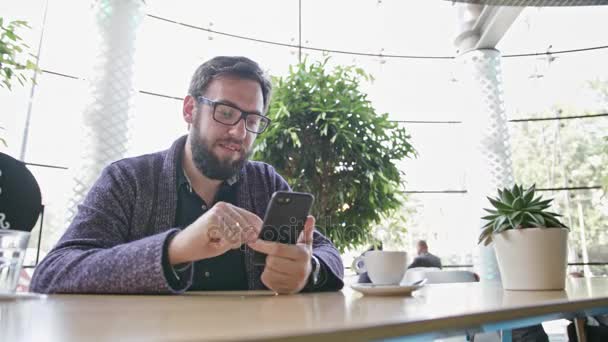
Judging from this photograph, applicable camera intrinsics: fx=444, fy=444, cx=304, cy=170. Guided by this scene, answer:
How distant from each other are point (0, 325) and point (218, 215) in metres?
0.47

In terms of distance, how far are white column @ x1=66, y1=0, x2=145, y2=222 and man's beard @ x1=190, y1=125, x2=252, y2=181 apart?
3.14m

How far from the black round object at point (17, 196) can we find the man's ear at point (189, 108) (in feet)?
1.87

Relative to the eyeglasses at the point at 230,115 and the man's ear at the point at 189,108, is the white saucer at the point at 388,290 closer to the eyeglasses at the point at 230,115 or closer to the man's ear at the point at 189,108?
the eyeglasses at the point at 230,115

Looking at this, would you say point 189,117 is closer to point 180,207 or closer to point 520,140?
point 180,207

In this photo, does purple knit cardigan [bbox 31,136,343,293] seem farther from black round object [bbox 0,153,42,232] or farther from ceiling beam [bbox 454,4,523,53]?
ceiling beam [bbox 454,4,523,53]

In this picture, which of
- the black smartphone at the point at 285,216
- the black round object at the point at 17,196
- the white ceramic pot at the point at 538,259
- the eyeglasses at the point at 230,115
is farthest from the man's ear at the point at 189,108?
the white ceramic pot at the point at 538,259

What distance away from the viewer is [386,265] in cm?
112

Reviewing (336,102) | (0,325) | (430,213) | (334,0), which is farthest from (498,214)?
(334,0)

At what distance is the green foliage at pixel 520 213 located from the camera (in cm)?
104

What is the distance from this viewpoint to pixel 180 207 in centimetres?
148

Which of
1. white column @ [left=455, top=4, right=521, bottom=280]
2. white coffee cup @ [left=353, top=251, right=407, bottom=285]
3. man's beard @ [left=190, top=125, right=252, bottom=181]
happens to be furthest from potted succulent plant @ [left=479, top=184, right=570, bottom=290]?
white column @ [left=455, top=4, right=521, bottom=280]

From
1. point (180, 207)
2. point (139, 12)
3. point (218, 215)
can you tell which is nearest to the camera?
point (218, 215)

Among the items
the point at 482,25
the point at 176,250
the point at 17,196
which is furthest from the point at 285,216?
the point at 482,25

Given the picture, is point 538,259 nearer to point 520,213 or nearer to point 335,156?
point 520,213
